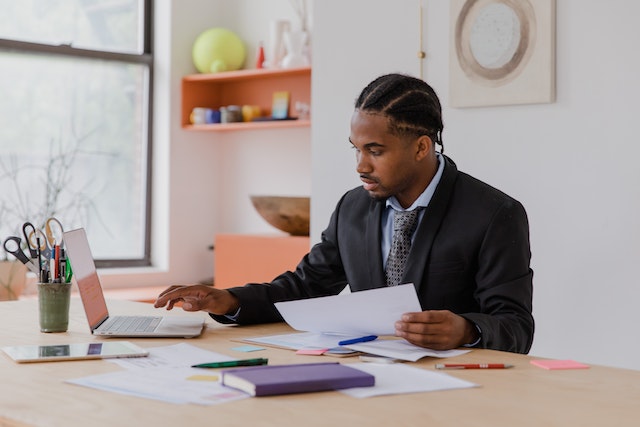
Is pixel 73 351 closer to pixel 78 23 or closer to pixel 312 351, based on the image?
pixel 312 351

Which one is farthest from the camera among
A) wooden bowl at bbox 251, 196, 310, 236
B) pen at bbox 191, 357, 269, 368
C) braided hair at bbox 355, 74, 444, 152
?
wooden bowl at bbox 251, 196, 310, 236

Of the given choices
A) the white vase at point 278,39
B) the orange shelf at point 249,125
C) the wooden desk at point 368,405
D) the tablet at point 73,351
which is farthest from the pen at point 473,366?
the white vase at point 278,39

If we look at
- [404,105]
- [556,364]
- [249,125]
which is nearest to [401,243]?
[404,105]

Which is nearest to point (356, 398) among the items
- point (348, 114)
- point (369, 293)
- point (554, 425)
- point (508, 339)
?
A: point (554, 425)

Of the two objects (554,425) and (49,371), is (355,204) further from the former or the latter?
(554,425)

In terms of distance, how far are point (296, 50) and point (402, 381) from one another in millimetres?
3285

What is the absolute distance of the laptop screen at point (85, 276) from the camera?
194 cm

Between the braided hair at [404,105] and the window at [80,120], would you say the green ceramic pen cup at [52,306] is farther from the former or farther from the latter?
the window at [80,120]

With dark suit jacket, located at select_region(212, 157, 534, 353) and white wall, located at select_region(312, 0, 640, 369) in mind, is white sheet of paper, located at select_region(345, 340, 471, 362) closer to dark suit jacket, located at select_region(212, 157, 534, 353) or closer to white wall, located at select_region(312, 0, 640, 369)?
dark suit jacket, located at select_region(212, 157, 534, 353)

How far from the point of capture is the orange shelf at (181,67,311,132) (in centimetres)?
470

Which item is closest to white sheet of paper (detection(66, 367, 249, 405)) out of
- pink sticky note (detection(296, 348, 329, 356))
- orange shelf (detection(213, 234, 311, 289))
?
pink sticky note (detection(296, 348, 329, 356))

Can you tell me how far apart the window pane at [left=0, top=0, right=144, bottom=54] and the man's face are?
3053mm

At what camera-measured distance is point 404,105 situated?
85.5 inches

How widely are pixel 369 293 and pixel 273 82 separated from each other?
329 cm
